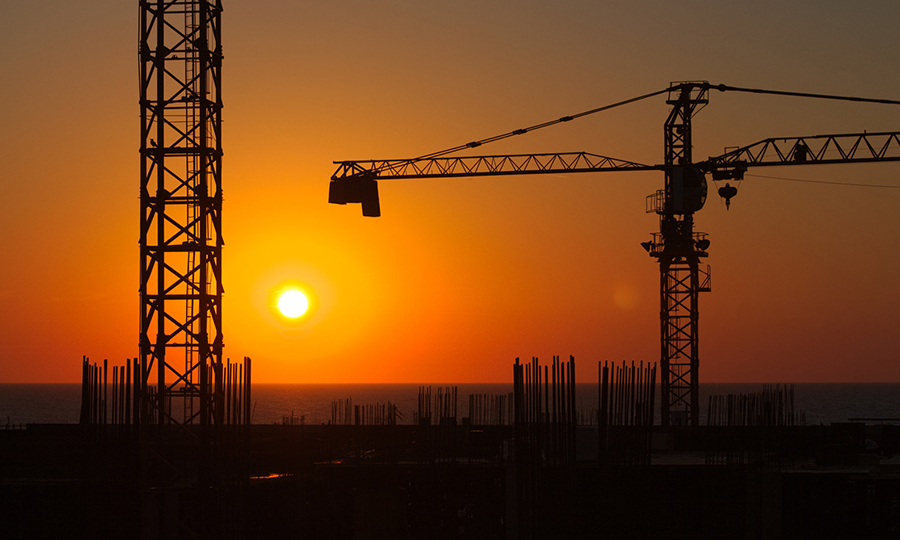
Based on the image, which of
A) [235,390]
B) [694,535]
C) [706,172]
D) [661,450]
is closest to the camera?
[235,390]

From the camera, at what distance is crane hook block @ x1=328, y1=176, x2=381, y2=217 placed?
201ft

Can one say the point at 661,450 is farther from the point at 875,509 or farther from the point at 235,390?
the point at 235,390

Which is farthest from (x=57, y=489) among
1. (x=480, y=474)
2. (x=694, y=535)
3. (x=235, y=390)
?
(x=694, y=535)

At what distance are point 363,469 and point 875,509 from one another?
15.2m

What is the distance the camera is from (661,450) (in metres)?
42.5

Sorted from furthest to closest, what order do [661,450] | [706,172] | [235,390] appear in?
[706,172] < [661,450] < [235,390]

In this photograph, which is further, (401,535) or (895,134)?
(895,134)

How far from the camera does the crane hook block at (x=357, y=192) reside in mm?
61188

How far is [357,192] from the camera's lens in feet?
207

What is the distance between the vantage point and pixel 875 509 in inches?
1356

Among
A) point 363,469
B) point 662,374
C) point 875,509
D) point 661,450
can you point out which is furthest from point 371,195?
point 875,509

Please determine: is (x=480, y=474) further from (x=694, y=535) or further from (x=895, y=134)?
(x=895, y=134)

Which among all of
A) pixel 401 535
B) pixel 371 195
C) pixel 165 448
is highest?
pixel 371 195

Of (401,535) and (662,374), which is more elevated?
(662,374)
